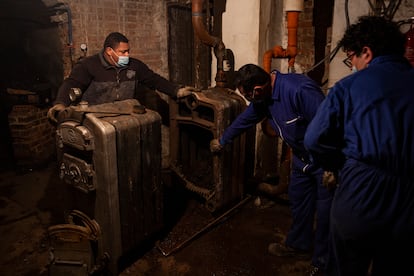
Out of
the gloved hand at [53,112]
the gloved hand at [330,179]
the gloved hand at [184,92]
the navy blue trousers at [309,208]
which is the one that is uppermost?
the gloved hand at [184,92]

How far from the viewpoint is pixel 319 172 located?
274cm

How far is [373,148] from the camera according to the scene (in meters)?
1.71

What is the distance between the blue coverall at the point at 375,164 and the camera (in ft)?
5.50

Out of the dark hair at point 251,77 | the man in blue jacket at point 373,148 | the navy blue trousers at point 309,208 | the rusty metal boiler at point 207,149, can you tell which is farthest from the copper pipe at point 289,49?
the man in blue jacket at point 373,148

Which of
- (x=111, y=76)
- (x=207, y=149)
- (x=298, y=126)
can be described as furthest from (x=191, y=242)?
(x=111, y=76)

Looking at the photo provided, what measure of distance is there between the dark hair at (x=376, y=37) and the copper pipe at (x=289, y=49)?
2.02 meters

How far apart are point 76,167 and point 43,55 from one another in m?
3.56

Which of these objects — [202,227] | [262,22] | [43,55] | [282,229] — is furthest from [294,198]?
[43,55]

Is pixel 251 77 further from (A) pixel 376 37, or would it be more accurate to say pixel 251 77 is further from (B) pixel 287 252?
(B) pixel 287 252

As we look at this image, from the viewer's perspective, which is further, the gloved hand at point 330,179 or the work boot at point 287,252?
the work boot at point 287,252

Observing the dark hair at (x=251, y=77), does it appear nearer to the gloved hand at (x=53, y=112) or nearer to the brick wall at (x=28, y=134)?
the gloved hand at (x=53, y=112)

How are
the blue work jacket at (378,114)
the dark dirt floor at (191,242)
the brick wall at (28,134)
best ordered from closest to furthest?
the blue work jacket at (378,114), the dark dirt floor at (191,242), the brick wall at (28,134)

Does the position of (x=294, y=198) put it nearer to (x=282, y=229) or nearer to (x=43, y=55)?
(x=282, y=229)

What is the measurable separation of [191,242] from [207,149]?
1275 mm
